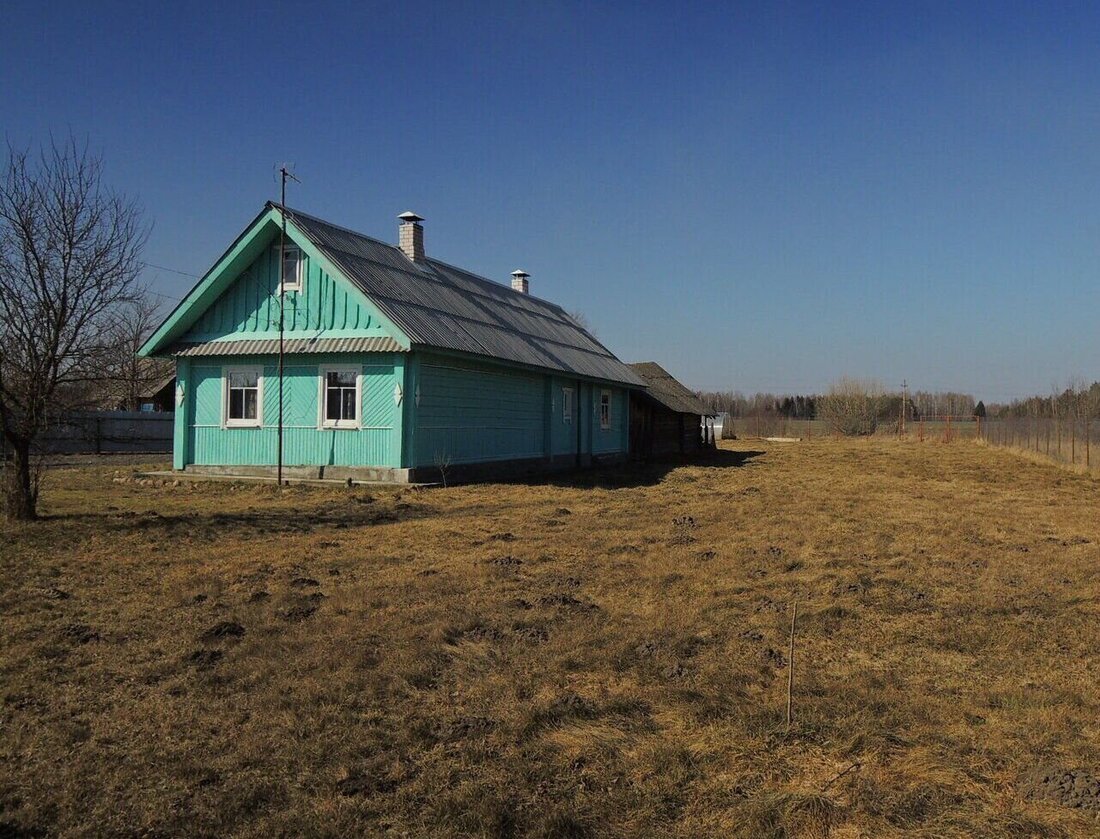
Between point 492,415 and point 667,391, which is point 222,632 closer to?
point 492,415

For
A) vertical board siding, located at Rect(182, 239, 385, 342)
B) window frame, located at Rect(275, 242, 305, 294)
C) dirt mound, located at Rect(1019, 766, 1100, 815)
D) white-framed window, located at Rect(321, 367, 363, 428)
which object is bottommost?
dirt mound, located at Rect(1019, 766, 1100, 815)

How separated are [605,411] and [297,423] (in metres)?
12.6

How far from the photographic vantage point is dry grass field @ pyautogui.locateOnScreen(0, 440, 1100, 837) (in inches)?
152

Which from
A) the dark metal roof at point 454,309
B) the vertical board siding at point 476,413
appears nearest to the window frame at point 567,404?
the dark metal roof at point 454,309

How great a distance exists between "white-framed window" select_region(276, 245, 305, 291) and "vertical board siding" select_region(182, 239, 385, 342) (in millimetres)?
120

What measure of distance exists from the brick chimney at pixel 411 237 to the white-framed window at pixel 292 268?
4.82 metres

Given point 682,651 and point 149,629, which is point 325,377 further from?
point 682,651

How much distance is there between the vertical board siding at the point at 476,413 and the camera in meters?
17.9

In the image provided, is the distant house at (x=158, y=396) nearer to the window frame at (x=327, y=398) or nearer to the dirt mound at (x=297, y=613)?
the window frame at (x=327, y=398)

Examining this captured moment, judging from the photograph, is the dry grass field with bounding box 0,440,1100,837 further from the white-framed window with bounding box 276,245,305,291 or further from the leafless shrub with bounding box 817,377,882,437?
the leafless shrub with bounding box 817,377,882,437

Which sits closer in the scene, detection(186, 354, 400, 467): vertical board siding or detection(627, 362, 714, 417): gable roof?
detection(186, 354, 400, 467): vertical board siding

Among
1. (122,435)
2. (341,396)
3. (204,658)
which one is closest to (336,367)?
(341,396)

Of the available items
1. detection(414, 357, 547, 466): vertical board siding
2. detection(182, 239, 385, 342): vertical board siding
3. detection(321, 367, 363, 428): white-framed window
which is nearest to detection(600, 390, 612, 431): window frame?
detection(414, 357, 547, 466): vertical board siding

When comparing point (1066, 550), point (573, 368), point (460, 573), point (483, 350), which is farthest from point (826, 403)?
point (460, 573)
